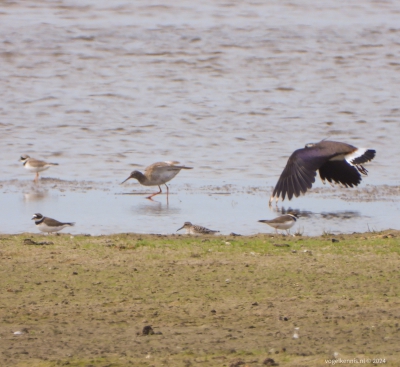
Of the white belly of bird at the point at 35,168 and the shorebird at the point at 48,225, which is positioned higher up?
the shorebird at the point at 48,225

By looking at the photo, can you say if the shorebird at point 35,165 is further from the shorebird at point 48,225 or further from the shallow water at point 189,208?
the shorebird at point 48,225

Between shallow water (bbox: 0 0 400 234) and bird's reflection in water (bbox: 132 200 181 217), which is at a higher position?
bird's reflection in water (bbox: 132 200 181 217)

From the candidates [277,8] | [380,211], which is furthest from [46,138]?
[277,8]

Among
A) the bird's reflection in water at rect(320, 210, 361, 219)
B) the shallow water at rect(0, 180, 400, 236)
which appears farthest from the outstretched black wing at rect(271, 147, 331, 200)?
the bird's reflection in water at rect(320, 210, 361, 219)

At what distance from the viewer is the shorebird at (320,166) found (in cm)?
1084

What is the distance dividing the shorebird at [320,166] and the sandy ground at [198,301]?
1.54 meters

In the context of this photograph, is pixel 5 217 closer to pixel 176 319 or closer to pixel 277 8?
pixel 176 319

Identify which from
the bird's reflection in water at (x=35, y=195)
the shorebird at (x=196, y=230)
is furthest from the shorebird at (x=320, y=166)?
the bird's reflection in water at (x=35, y=195)

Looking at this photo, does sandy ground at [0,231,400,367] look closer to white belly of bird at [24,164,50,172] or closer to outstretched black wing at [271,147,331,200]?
outstretched black wing at [271,147,331,200]

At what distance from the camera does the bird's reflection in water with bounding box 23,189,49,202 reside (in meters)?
13.0

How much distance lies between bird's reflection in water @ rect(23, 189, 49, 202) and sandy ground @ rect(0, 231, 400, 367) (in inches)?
144

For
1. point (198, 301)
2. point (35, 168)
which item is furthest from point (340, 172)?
point (198, 301)

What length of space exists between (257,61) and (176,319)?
725 inches

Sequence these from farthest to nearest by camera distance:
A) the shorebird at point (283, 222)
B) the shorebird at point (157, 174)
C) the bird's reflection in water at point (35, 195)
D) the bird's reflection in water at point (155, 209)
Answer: the shorebird at point (157, 174), the bird's reflection in water at point (35, 195), the bird's reflection in water at point (155, 209), the shorebird at point (283, 222)
